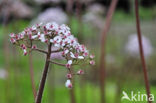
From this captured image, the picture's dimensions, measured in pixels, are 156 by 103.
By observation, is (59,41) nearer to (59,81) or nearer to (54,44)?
(54,44)


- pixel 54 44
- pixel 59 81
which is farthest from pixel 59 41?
pixel 59 81

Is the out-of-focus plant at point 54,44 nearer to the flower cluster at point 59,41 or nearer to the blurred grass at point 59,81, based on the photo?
the flower cluster at point 59,41

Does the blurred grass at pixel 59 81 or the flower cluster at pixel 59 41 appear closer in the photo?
the flower cluster at pixel 59 41

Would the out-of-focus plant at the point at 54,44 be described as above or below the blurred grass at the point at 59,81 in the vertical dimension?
below

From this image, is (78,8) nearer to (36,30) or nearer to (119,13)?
(36,30)

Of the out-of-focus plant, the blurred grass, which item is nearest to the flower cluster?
the out-of-focus plant

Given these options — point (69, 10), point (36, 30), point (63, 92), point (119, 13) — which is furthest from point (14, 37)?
point (119, 13)

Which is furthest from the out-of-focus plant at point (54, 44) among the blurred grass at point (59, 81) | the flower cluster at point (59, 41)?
the blurred grass at point (59, 81)

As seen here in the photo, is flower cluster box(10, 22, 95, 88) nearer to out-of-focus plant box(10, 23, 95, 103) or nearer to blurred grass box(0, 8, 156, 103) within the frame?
out-of-focus plant box(10, 23, 95, 103)
